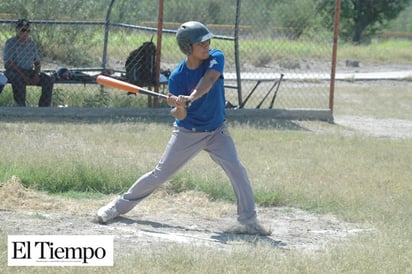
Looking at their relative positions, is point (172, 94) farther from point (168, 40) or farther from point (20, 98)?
point (168, 40)

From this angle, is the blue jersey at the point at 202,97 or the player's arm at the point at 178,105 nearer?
the player's arm at the point at 178,105

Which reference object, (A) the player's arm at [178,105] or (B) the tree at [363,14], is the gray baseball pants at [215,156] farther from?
(B) the tree at [363,14]

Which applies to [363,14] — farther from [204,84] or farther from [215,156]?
[204,84]

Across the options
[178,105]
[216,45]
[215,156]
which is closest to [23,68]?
[216,45]

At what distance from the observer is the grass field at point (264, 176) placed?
6.78 meters

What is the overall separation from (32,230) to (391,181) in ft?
15.0

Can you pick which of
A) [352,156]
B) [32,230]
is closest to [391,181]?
[352,156]

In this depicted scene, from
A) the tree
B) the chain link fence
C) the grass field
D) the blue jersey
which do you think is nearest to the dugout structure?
the chain link fence

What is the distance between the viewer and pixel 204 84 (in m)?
7.62

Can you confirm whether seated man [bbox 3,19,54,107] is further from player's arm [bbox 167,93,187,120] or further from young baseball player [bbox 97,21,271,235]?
player's arm [bbox 167,93,187,120]

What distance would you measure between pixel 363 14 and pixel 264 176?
31466 millimetres

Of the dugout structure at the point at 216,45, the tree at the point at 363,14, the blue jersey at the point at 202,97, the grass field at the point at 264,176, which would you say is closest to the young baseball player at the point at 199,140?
the blue jersey at the point at 202,97

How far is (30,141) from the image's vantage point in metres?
11.8

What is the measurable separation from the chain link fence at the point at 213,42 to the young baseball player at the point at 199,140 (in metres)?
6.85
